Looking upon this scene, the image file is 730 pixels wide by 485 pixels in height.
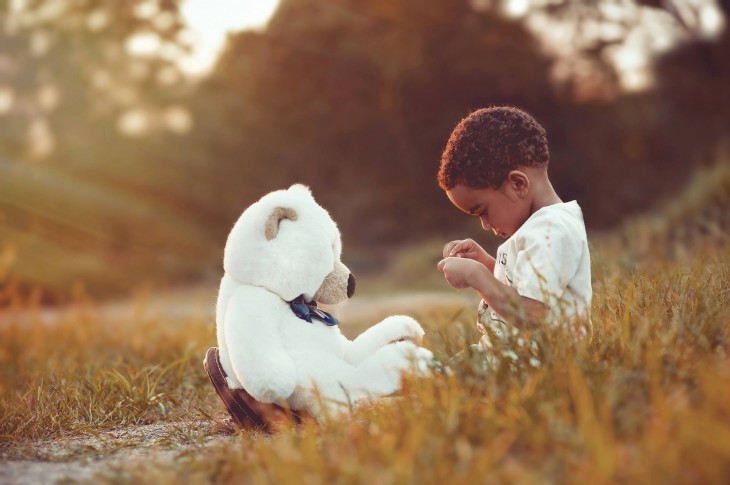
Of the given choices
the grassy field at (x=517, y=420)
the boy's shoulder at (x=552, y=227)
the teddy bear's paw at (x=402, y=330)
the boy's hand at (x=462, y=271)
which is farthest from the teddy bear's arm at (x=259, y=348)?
the boy's shoulder at (x=552, y=227)

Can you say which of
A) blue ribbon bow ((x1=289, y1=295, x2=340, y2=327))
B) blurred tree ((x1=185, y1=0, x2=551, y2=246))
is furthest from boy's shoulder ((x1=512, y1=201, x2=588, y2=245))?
blurred tree ((x1=185, y1=0, x2=551, y2=246))

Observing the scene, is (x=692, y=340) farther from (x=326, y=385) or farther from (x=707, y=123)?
(x=707, y=123)

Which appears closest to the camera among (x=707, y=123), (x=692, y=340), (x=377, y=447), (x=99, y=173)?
(x=377, y=447)

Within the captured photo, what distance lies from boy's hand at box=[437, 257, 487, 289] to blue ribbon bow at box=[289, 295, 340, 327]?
1.81ft

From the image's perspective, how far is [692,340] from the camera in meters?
2.30

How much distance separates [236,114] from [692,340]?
1503 cm

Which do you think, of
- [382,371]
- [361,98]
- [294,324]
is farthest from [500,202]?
[361,98]

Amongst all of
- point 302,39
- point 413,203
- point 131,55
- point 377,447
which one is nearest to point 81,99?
point 131,55

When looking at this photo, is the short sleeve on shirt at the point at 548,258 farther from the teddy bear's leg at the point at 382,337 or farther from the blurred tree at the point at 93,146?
the blurred tree at the point at 93,146

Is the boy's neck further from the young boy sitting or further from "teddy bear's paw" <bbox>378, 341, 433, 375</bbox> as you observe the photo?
"teddy bear's paw" <bbox>378, 341, 433, 375</bbox>

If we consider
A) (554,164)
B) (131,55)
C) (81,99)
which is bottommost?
(554,164)

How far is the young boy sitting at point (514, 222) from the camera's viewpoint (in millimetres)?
2541

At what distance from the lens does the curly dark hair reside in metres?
2.75

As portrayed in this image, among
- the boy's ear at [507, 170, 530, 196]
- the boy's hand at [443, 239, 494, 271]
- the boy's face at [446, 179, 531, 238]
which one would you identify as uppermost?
the boy's ear at [507, 170, 530, 196]
